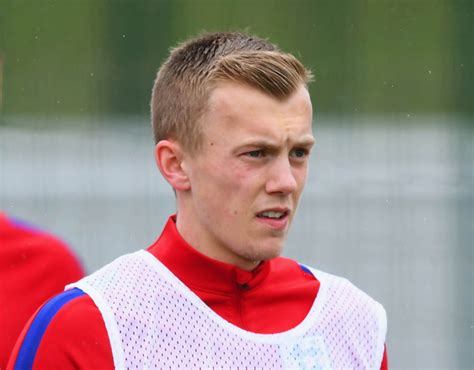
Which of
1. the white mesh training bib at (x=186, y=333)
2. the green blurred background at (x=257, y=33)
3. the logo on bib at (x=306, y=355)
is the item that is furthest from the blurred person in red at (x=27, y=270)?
the logo on bib at (x=306, y=355)

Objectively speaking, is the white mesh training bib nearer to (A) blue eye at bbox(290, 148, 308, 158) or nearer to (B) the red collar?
(B) the red collar

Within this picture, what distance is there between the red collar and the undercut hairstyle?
0.16m

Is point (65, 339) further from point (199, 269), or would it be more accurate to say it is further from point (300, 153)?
point (300, 153)

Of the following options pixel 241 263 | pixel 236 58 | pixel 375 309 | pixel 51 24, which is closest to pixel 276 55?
pixel 236 58

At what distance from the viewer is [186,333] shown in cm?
169

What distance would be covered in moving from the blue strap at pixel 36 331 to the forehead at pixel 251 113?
34cm

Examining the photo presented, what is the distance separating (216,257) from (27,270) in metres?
0.86

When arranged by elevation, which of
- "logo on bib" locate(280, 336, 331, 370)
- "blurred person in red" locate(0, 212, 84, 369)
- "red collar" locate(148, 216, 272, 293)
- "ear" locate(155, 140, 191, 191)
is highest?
"ear" locate(155, 140, 191, 191)

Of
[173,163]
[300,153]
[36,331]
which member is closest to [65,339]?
[36,331]

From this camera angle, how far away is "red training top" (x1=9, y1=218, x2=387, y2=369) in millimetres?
1578

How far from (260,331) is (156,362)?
19 centimetres

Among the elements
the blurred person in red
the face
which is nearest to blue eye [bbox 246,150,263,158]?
the face

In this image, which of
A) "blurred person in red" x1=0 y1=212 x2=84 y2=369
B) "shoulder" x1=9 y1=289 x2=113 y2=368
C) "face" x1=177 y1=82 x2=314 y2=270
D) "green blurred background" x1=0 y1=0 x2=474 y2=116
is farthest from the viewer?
"green blurred background" x1=0 y1=0 x2=474 y2=116

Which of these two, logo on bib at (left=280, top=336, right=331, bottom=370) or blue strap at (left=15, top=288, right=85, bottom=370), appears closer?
blue strap at (left=15, top=288, right=85, bottom=370)
